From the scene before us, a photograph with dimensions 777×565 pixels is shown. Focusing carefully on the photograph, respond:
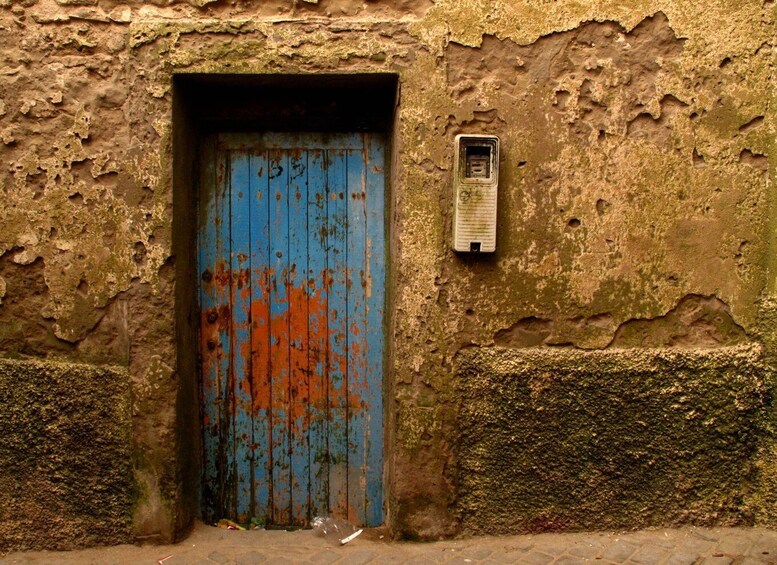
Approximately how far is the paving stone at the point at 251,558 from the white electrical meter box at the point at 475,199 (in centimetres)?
165

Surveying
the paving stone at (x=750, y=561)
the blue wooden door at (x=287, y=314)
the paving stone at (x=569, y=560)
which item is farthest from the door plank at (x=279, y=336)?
the paving stone at (x=750, y=561)

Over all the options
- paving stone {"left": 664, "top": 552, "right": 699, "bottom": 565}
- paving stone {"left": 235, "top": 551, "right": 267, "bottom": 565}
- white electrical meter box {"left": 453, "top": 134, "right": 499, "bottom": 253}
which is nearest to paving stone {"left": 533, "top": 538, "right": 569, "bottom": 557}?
paving stone {"left": 664, "top": 552, "right": 699, "bottom": 565}

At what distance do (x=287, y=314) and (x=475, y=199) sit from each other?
113cm

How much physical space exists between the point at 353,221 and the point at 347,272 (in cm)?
26

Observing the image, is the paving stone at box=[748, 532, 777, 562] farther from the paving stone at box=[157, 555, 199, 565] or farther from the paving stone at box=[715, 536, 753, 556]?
the paving stone at box=[157, 555, 199, 565]

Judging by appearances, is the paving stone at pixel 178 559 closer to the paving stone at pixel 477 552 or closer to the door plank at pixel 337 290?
the door plank at pixel 337 290

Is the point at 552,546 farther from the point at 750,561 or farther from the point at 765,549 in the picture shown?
the point at 765,549

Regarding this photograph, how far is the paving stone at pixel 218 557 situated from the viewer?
8.96 feet

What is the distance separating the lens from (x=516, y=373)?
281 centimetres

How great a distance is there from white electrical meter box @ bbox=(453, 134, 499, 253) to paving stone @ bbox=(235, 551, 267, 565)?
165 centimetres

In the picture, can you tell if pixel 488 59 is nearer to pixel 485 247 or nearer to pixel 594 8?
pixel 594 8

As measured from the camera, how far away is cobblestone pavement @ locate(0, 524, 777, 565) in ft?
8.84

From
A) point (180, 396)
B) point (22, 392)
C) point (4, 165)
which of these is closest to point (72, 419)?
point (22, 392)

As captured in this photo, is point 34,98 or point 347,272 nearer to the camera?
point 34,98
